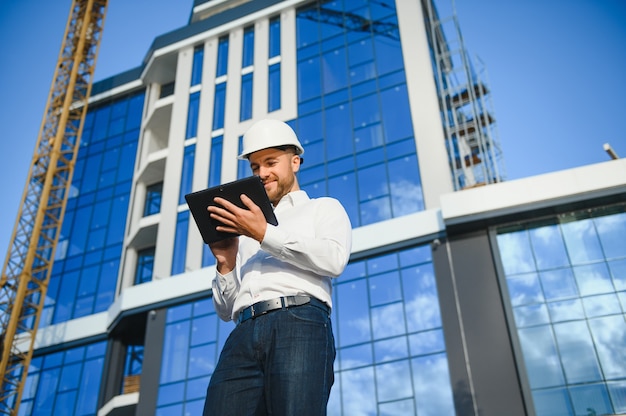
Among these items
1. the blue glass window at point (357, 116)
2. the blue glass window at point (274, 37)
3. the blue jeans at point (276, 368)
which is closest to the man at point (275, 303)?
the blue jeans at point (276, 368)

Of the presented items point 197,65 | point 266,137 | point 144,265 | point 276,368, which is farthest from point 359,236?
point 276,368

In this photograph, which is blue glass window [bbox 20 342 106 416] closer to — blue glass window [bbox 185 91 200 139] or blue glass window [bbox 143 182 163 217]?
blue glass window [bbox 143 182 163 217]

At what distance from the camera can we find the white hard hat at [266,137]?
149 inches

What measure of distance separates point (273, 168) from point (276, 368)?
1.18 m

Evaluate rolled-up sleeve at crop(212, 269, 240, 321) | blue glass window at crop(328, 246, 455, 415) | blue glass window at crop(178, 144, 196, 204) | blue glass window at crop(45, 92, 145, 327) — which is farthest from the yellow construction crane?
rolled-up sleeve at crop(212, 269, 240, 321)

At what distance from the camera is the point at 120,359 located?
26547 millimetres

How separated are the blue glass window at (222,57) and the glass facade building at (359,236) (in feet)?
0.39

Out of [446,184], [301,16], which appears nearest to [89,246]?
[301,16]

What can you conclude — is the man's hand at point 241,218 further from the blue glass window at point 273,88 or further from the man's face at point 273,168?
the blue glass window at point 273,88

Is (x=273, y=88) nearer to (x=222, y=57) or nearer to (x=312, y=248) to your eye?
(x=222, y=57)

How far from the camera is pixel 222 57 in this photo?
3198 cm

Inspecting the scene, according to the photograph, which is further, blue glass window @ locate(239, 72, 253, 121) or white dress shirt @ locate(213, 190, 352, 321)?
blue glass window @ locate(239, 72, 253, 121)

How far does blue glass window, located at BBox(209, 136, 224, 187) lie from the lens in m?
27.5

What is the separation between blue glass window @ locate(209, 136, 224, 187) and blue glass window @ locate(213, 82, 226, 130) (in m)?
0.80
